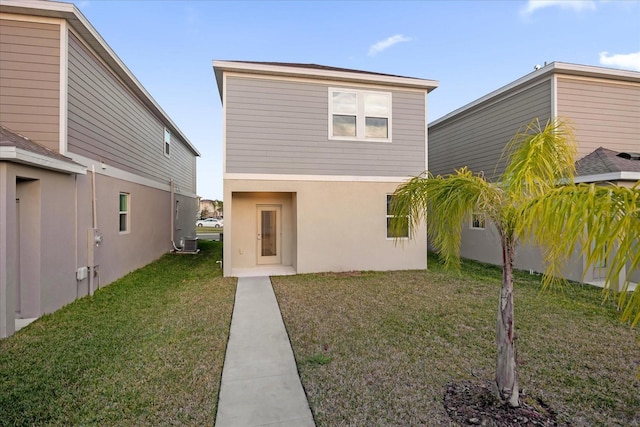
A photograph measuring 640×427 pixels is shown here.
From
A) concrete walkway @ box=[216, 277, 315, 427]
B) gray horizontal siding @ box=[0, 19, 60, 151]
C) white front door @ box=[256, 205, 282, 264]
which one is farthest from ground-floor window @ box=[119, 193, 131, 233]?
concrete walkway @ box=[216, 277, 315, 427]

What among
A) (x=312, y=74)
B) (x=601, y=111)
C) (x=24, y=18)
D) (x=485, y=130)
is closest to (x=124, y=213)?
(x=24, y=18)

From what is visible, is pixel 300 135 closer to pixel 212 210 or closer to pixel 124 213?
pixel 124 213

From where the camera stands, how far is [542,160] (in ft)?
10.0

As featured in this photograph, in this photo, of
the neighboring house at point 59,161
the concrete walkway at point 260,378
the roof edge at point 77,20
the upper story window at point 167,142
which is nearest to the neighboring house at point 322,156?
the roof edge at point 77,20

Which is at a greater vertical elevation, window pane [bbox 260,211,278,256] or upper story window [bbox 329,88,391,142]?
upper story window [bbox 329,88,391,142]

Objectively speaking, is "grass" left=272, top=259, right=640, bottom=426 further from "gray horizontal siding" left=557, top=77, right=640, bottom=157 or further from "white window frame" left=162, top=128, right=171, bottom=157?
"white window frame" left=162, top=128, right=171, bottom=157

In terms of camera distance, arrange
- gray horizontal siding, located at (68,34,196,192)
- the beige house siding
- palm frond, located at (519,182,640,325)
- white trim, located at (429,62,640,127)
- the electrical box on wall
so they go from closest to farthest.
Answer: palm frond, located at (519,182,640,325), the beige house siding, the electrical box on wall, gray horizontal siding, located at (68,34,196,192), white trim, located at (429,62,640,127)

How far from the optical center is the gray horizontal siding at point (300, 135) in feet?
29.2

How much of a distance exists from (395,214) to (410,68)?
13.3m

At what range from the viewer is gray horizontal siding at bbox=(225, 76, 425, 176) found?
8.90m

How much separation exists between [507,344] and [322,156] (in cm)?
729

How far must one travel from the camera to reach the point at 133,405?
10.1ft

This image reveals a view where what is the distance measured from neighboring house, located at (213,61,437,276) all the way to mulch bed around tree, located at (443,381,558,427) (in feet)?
18.9

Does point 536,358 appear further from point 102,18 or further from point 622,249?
point 102,18
